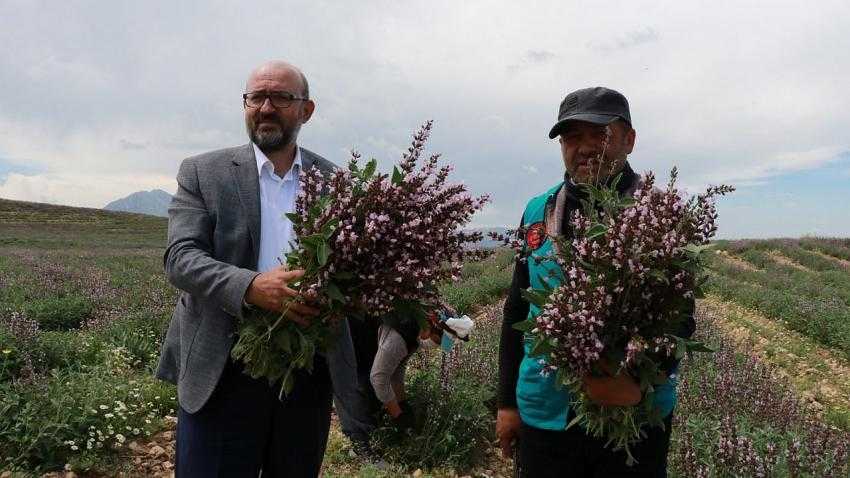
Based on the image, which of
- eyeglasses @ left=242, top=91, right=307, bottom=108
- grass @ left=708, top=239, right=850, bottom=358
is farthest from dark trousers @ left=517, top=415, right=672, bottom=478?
grass @ left=708, top=239, right=850, bottom=358

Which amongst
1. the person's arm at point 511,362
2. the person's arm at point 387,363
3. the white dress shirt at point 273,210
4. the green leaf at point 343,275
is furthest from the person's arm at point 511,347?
the person's arm at point 387,363

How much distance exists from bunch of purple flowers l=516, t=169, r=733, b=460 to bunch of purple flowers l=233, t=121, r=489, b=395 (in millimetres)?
410

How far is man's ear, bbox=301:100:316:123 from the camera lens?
2.80 m

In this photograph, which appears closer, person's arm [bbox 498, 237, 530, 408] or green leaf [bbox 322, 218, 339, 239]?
green leaf [bbox 322, 218, 339, 239]

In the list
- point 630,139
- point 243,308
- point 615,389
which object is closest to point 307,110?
point 243,308

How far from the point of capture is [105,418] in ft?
16.2

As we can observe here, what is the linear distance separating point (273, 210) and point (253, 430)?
987 mm

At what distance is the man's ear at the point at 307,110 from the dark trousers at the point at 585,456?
1718 millimetres

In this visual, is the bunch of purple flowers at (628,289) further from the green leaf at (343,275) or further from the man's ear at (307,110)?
the man's ear at (307,110)

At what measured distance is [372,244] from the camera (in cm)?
212

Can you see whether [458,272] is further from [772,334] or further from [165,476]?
[772,334]

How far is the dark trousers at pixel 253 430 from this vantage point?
8.68ft

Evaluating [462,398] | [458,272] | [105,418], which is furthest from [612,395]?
[105,418]

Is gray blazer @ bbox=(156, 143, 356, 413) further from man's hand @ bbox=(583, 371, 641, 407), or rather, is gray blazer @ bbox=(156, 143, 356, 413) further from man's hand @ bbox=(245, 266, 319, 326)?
man's hand @ bbox=(583, 371, 641, 407)
